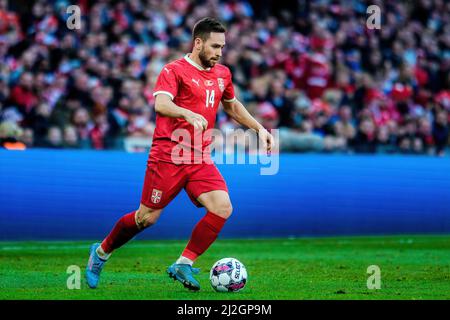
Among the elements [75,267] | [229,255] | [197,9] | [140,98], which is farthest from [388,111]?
[75,267]

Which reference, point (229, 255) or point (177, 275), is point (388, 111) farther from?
point (177, 275)

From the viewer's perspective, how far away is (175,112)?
322 inches

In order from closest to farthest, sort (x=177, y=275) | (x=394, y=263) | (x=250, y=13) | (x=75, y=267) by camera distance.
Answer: (x=177, y=275)
(x=75, y=267)
(x=394, y=263)
(x=250, y=13)

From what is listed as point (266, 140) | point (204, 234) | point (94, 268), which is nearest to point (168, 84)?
point (266, 140)

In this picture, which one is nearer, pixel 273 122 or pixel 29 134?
pixel 29 134

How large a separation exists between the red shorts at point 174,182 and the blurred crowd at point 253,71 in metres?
5.46

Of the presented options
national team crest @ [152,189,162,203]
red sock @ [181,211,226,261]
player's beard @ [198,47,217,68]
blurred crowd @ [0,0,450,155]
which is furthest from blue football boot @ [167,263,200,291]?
blurred crowd @ [0,0,450,155]

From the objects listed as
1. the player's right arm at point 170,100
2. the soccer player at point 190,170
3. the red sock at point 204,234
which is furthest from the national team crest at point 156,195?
the player's right arm at point 170,100

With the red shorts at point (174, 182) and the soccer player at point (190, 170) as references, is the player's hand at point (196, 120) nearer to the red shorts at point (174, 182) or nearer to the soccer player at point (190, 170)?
the soccer player at point (190, 170)

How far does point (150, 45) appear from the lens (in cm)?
1773

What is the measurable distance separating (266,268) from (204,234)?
2481 millimetres

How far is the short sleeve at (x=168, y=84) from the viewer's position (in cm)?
845

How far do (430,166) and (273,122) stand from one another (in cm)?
281

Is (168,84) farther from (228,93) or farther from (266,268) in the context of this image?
(266,268)
